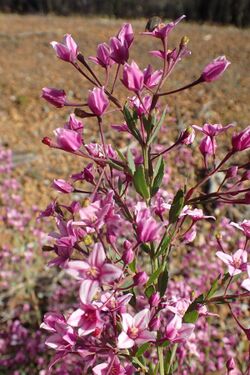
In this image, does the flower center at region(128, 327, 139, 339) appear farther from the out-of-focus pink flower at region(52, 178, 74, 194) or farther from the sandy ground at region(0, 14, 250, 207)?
the sandy ground at region(0, 14, 250, 207)

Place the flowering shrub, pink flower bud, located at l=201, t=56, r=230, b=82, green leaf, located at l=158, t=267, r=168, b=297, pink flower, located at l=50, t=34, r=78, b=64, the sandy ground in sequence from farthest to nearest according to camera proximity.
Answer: the sandy ground, green leaf, located at l=158, t=267, r=168, b=297, pink flower, located at l=50, t=34, r=78, b=64, pink flower bud, located at l=201, t=56, r=230, b=82, the flowering shrub

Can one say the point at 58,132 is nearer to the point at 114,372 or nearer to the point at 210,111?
the point at 114,372

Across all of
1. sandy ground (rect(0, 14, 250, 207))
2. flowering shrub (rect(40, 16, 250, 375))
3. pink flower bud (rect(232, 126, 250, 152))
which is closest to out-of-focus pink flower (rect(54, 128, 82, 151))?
flowering shrub (rect(40, 16, 250, 375))

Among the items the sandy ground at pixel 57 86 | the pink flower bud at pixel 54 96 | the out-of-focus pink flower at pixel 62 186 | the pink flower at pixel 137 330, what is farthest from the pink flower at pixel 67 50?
the sandy ground at pixel 57 86

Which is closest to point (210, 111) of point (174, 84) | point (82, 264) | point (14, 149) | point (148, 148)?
point (174, 84)


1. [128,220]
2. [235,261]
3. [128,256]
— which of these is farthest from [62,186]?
[235,261]

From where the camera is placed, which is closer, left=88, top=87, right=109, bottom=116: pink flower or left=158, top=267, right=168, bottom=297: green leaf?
left=88, top=87, right=109, bottom=116: pink flower

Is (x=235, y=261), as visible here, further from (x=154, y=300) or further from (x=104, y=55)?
(x=104, y=55)
